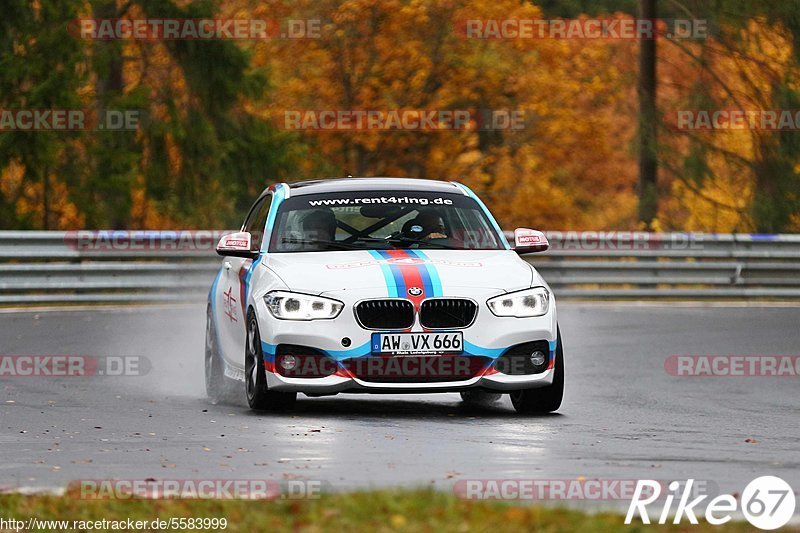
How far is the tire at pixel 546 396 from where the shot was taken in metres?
12.0

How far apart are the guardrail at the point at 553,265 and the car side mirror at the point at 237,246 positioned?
1042cm

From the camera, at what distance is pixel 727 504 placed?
750 centimetres

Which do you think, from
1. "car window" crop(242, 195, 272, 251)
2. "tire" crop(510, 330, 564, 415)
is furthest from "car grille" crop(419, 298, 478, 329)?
"car window" crop(242, 195, 272, 251)

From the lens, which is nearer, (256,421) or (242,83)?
(256,421)

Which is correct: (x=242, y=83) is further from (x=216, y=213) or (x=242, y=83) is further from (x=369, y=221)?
(x=369, y=221)

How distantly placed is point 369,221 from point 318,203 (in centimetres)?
42

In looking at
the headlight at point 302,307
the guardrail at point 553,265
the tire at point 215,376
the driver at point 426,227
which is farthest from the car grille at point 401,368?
the guardrail at point 553,265

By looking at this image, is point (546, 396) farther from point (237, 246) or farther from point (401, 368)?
point (237, 246)

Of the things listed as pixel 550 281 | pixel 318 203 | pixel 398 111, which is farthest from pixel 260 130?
pixel 318 203

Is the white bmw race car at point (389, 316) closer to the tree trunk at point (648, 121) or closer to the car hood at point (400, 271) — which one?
the car hood at point (400, 271)

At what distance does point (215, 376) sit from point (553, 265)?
12097mm

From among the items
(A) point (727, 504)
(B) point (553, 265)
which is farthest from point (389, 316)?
(B) point (553, 265)

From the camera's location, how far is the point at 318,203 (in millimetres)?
12906

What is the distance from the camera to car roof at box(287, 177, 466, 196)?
42.8 ft
